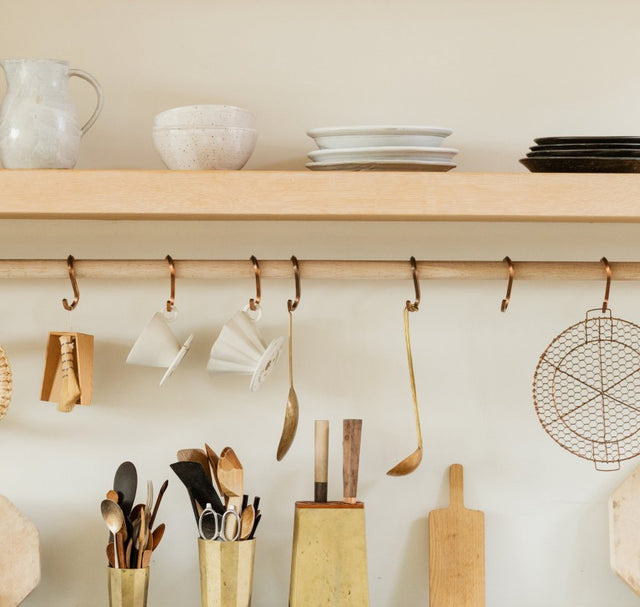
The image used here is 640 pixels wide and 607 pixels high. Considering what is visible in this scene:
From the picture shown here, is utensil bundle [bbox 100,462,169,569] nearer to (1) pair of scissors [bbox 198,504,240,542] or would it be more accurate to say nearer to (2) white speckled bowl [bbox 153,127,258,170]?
(1) pair of scissors [bbox 198,504,240,542]

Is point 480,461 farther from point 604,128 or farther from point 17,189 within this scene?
point 17,189

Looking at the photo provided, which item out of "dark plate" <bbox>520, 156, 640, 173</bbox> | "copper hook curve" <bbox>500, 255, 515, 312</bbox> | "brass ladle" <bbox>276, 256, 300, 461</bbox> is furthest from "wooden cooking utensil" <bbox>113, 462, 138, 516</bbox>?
"dark plate" <bbox>520, 156, 640, 173</bbox>

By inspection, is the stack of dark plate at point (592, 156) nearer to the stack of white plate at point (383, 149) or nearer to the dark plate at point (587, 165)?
the dark plate at point (587, 165)

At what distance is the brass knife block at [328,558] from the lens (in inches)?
46.7

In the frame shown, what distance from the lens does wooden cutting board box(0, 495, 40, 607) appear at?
1.24m

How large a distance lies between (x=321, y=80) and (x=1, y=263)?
0.53 metres

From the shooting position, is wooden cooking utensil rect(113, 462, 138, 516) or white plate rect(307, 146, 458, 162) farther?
wooden cooking utensil rect(113, 462, 138, 516)

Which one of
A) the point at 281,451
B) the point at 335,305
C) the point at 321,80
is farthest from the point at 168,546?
the point at 321,80

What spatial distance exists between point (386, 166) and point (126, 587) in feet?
2.11

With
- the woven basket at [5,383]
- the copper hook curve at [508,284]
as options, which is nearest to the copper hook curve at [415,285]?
the copper hook curve at [508,284]

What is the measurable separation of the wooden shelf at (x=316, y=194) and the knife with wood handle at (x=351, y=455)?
0.31 m

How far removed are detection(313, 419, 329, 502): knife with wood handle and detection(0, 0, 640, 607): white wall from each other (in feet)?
0.26

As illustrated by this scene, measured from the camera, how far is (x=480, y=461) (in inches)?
52.0

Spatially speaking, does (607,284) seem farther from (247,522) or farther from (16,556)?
(16,556)
